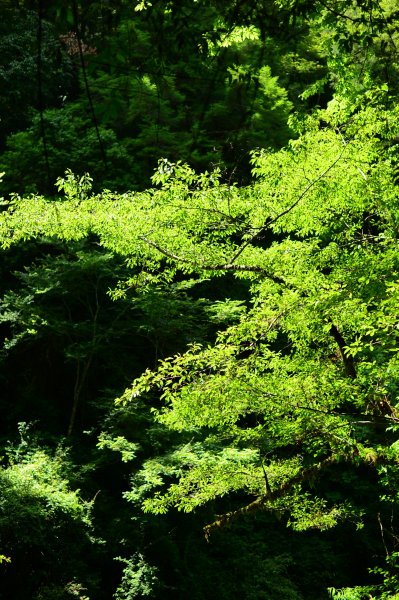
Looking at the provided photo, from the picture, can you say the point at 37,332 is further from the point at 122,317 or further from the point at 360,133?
the point at 360,133

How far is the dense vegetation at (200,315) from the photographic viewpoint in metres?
3.24

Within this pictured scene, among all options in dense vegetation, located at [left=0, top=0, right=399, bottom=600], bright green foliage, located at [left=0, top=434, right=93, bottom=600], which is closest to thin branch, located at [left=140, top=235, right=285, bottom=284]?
dense vegetation, located at [left=0, top=0, right=399, bottom=600]

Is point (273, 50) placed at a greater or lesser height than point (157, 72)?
greater

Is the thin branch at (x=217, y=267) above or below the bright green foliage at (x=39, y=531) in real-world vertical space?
above

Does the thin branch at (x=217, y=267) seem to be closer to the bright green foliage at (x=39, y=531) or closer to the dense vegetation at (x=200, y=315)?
the dense vegetation at (x=200, y=315)

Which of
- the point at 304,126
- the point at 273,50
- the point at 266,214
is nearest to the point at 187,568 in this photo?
the point at 266,214

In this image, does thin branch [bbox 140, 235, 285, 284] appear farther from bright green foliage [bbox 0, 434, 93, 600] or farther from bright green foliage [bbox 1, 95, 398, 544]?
bright green foliage [bbox 0, 434, 93, 600]

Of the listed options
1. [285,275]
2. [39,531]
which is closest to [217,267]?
[285,275]

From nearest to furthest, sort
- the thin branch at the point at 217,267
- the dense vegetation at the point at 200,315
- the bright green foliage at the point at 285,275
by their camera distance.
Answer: the dense vegetation at the point at 200,315, the bright green foliage at the point at 285,275, the thin branch at the point at 217,267

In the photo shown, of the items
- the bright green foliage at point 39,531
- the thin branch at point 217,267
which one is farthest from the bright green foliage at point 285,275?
the bright green foliage at point 39,531

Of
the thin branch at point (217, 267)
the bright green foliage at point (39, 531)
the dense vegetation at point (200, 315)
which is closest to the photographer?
the dense vegetation at point (200, 315)

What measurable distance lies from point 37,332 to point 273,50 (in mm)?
6920

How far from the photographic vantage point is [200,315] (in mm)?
8758

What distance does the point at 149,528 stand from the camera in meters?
7.99
